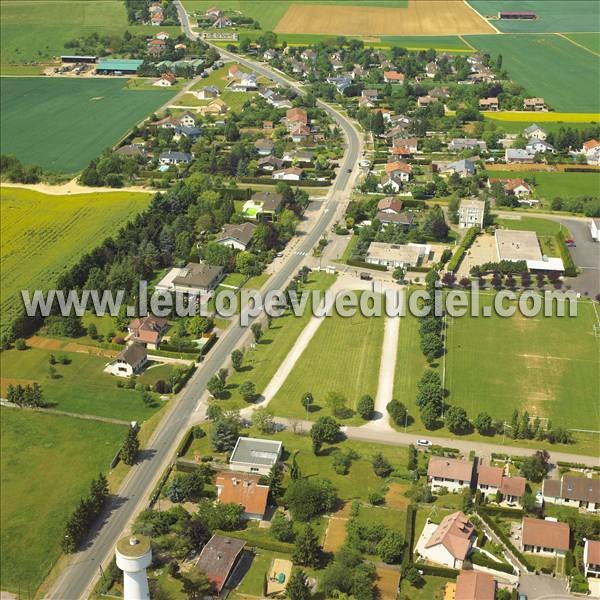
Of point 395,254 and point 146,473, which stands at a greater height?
point 395,254

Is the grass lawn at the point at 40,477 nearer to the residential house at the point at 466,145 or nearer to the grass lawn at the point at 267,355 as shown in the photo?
the grass lawn at the point at 267,355

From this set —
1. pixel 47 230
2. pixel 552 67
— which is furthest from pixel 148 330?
pixel 552 67

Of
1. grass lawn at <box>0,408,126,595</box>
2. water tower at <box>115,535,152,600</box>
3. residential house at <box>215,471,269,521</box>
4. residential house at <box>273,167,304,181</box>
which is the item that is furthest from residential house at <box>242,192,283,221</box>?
water tower at <box>115,535,152,600</box>

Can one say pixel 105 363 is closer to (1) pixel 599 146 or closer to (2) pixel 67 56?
(1) pixel 599 146

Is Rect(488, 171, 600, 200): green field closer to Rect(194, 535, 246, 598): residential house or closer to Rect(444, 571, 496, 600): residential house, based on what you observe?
Rect(444, 571, 496, 600): residential house

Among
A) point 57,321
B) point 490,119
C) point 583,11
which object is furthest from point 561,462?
point 583,11

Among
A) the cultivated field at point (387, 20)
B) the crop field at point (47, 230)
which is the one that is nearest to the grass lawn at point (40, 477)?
the crop field at point (47, 230)

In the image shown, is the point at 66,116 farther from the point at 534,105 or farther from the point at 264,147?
the point at 534,105
